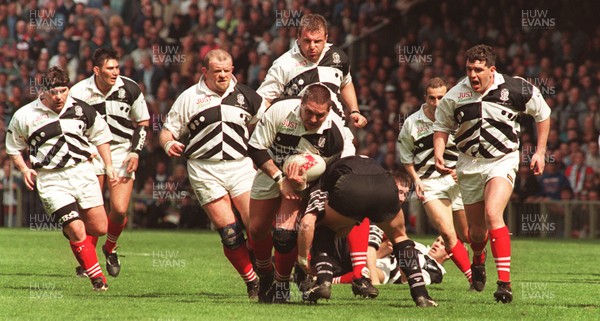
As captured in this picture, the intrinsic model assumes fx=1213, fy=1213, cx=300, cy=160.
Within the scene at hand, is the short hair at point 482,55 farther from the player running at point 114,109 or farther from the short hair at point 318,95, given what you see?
the player running at point 114,109

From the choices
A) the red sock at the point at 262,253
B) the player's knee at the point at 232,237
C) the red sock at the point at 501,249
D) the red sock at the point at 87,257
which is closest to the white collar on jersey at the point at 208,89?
the player's knee at the point at 232,237

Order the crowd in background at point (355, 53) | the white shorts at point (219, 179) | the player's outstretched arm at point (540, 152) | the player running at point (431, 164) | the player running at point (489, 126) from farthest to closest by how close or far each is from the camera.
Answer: the crowd in background at point (355, 53), the player running at point (431, 164), the white shorts at point (219, 179), the player running at point (489, 126), the player's outstretched arm at point (540, 152)

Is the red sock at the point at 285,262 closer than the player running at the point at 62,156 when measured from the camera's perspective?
Yes

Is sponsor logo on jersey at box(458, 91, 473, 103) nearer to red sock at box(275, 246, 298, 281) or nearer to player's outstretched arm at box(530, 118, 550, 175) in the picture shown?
player's outstretched arm at box(530, 118, 550, 175)

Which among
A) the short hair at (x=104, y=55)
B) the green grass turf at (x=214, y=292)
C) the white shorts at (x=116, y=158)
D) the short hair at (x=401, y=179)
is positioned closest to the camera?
the green grass turf at (x=214, y=292)

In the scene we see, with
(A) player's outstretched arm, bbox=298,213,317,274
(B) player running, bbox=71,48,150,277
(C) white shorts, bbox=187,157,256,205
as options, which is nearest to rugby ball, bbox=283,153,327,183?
(A) player's outstretched arm, bbox=298,213,317,274

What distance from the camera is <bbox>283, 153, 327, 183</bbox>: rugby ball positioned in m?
9.16

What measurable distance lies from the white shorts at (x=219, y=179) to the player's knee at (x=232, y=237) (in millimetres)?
318

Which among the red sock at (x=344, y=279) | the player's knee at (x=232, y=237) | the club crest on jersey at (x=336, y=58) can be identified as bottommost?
the red sock at (x=344, y=279)

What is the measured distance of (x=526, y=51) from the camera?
22250 mm

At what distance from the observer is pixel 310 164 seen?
30.1ft

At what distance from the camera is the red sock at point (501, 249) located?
9852 mm

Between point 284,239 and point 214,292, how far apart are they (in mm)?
1786

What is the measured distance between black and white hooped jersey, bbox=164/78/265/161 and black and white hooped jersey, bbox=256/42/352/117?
385mm
